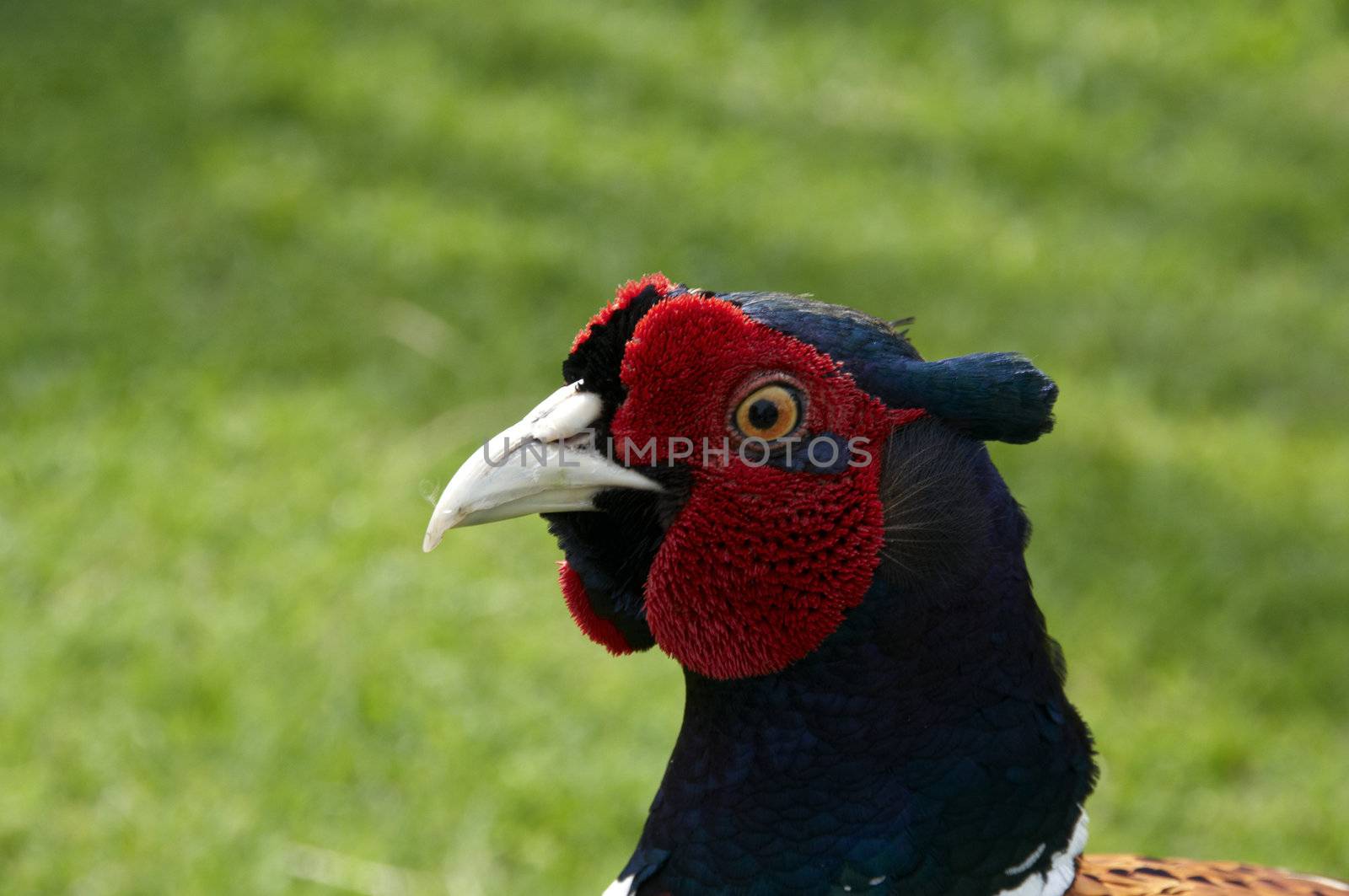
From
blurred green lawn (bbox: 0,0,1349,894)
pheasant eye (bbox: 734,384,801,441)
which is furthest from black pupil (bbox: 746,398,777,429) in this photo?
blurred green lawn (bbox: 0,0,1349,894)

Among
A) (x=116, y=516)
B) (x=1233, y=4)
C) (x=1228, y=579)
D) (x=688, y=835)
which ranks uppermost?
(x=1233, y=4)

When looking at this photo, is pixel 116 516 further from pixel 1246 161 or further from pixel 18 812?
pixel 1246 161

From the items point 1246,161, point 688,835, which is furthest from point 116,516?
point 1246,161

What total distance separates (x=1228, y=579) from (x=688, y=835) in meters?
3.16

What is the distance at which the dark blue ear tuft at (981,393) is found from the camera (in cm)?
196

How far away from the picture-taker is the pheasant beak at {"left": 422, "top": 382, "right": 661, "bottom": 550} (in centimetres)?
198

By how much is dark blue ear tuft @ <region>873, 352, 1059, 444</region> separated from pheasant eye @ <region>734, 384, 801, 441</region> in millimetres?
124

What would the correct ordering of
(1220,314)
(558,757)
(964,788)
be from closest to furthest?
1. (964,788)
2. (558,757)
3. (1220,314)

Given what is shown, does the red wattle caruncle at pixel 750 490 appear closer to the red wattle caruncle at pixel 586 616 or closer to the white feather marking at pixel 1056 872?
the red wattle caruncle at pixel 586 616

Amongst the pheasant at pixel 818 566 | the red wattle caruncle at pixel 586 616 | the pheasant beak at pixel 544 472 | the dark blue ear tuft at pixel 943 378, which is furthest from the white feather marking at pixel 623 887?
the dark blue ear tuft at pixel 943 378

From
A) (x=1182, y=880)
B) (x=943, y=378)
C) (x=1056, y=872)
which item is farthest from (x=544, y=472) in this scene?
(x=1182, y=880)

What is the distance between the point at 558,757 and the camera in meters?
4.10

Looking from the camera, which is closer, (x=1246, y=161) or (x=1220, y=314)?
(x=1220, y=314)

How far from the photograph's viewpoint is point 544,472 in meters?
1.98
